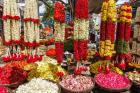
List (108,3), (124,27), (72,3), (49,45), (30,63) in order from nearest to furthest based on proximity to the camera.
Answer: (108,3), (124,27), (30,63), (72,3), (49,45)

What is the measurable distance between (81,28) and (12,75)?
190cm

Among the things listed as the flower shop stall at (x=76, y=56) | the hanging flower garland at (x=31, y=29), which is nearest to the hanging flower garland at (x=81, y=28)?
the flower shop stall at (x=76, y=56)

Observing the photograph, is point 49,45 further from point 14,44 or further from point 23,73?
point 23,73

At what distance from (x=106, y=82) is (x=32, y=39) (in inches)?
100

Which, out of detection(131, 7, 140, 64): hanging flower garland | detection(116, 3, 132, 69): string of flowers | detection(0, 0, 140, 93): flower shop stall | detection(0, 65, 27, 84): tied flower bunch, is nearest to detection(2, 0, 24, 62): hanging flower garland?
detection(0, 0, 140, 93): flower shop stall

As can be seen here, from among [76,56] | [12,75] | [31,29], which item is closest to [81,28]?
[76,56]

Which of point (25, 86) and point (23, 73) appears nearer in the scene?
point (25, 86)

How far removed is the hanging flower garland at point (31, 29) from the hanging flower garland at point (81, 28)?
1882 mm

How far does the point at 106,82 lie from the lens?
5.78 m

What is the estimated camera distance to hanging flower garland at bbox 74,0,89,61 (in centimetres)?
558

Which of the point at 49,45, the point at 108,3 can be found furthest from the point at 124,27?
the point at 49,45

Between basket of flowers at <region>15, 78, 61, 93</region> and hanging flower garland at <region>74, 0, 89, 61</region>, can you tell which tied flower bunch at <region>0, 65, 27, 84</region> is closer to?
basket of flowers at <region>15, 78, 61, 93</region>

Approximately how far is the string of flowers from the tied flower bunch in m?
2.35

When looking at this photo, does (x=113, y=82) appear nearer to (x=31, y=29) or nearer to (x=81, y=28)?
(x=81, y=28)
